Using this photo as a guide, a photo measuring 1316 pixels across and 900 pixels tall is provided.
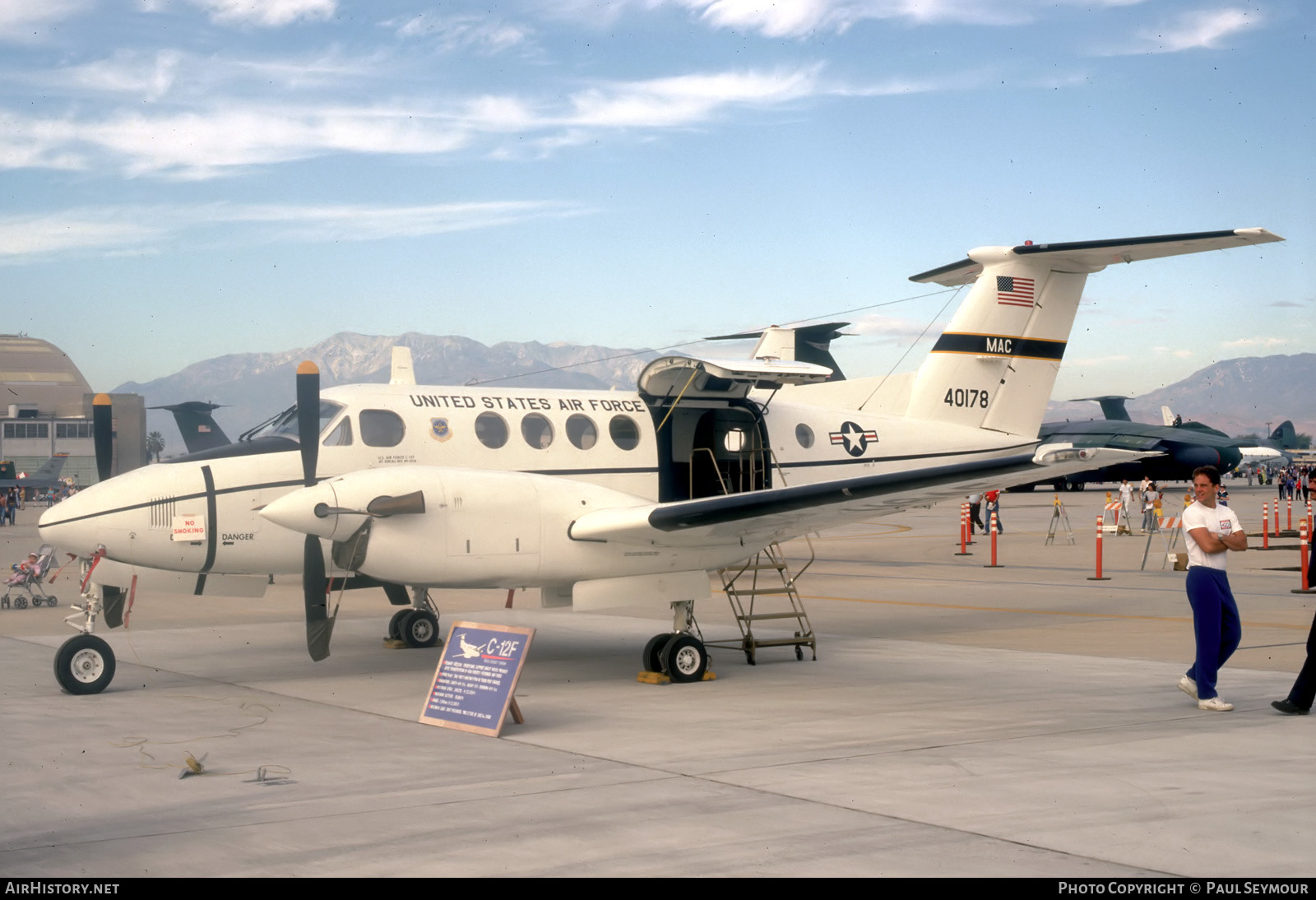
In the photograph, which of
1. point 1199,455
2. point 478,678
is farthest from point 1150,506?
point 1199,455

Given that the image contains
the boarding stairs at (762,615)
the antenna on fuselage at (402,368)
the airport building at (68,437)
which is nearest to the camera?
the boarding stairs at (762,615)

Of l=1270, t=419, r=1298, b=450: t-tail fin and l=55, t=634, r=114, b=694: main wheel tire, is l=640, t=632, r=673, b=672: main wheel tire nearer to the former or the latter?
l=55, t=634, r=114, b=694: main wheel tire

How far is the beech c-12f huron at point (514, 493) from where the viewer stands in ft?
34.3

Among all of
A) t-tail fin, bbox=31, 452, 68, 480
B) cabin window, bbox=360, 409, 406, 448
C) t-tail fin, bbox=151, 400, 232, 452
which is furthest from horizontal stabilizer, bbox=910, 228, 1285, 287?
t-tail fin, bbox=31, 452, 68, 480

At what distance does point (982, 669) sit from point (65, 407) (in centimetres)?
17725

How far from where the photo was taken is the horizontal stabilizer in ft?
45.0

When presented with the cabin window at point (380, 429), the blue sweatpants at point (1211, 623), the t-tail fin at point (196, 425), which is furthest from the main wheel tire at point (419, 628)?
the t-tail fin at point (196, 425)

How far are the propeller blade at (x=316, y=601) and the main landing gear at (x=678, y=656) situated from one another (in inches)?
119

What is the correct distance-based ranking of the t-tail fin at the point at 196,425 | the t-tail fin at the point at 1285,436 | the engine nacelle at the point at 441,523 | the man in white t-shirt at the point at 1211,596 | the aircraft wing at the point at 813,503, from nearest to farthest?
the man in white t-shirt at the point at 1211,596
the aircraft wing at the point at 813,503
the engine nacelle at the point at 441,523
the t-tail fin at the point at 196,425
the t-tail fin at the point at 1285,436

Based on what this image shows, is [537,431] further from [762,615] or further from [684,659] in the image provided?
[762,615]

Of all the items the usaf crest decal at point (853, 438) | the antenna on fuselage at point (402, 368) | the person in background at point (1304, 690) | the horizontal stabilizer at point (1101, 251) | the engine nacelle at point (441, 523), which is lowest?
the person in background at point (1304, 690)

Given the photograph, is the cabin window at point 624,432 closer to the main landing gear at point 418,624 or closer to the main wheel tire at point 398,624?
the main landing gear at point 418,624

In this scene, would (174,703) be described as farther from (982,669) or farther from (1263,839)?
(1263,839)
